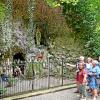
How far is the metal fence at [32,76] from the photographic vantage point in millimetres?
16016

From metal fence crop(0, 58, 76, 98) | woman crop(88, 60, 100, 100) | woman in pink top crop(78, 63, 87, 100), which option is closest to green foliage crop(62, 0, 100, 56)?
metal fence crop(0, 58, 76, 98)

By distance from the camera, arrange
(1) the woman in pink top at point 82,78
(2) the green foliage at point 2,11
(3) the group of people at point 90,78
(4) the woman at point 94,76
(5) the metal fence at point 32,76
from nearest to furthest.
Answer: (1) the woman in pink top at point 82,78 → (3) the group of people at point 90,78 → (4) the woman at point 94,76 → (5) the metal fence at point 32,76 → (2) the green foliage at point 2,11

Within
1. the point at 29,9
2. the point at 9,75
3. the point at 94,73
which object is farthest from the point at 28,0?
the point at 94,73

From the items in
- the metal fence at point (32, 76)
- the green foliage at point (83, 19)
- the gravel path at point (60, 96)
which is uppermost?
the green foliage at point (83, 19)

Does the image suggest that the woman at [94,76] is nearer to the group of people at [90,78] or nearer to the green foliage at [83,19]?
the group of people at [90,78]

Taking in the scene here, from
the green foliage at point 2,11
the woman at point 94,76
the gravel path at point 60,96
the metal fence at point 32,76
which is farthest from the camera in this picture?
the green foliage at point 2,11

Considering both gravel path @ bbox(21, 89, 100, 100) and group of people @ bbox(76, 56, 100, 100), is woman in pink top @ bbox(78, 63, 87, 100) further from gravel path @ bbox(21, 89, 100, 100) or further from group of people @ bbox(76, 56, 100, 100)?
gravel path @ bbox(21, 89, 100, 100)

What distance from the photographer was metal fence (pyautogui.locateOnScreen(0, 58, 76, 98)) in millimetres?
16016

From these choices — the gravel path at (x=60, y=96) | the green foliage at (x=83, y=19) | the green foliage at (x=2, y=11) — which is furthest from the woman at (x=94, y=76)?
the green foliage at (x=83, y=19)

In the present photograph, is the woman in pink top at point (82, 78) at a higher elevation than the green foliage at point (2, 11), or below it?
below

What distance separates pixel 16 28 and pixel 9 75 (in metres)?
4.58

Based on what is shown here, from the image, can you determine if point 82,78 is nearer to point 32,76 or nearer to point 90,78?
point 90,78

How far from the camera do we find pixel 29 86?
1684 centimetres

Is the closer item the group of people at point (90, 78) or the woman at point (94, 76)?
the group of people at point (90, 78)
